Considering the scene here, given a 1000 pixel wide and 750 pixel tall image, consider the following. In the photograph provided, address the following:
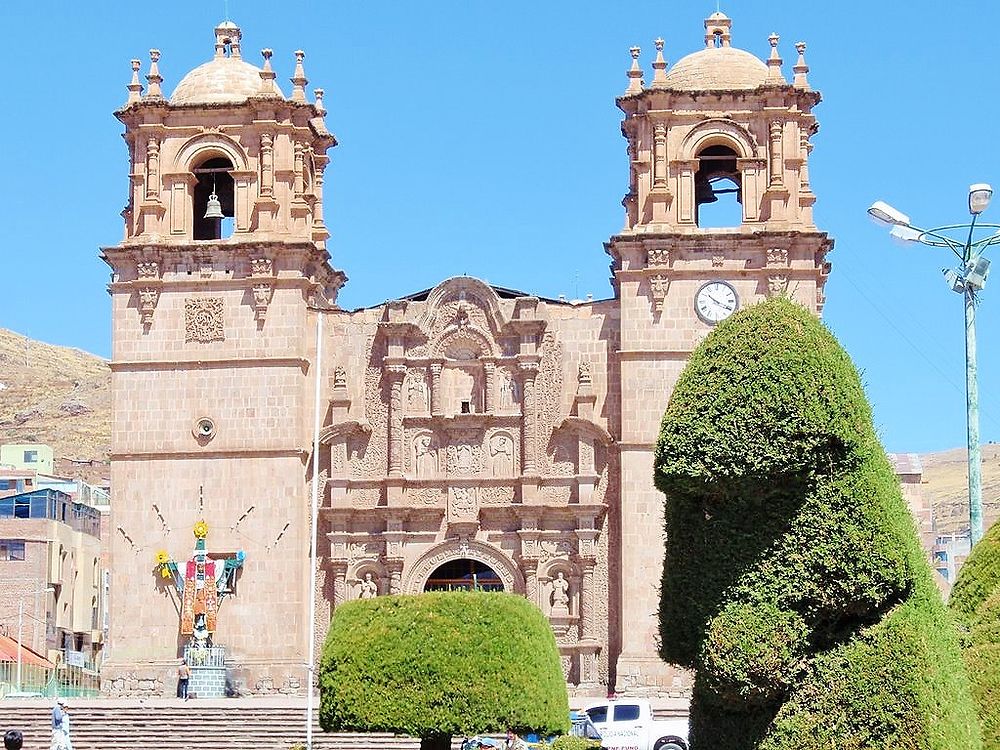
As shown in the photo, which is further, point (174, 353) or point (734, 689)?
point (174, 353)

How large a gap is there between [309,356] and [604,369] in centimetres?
650

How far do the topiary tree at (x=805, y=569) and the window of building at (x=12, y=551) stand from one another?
49.0 m

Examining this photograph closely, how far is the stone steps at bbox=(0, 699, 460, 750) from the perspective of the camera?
35.3 metres

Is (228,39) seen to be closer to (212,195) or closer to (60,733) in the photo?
(212,195)

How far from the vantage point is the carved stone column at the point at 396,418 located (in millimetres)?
42031

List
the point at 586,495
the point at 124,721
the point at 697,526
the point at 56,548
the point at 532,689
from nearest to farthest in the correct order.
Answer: the point at 697,526
the point at 532,689
the point at 124,721
the point at 586,495
the point at 56,548

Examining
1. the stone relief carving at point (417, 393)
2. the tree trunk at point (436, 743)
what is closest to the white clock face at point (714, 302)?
the stone relief carving at point (417, 393)

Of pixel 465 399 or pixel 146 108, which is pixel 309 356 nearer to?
pixel 465 399

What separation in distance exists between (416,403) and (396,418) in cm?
58

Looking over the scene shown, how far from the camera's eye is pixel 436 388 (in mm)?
42094

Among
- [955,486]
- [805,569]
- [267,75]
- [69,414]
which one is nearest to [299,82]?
[267,75]

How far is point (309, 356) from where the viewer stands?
140 ft

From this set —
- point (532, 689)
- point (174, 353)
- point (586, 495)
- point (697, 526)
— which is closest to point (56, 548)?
A: point (174, 353)

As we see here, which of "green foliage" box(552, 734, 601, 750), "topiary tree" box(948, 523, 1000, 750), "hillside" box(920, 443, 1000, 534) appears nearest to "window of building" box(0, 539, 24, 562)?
"green foliage" box(552, 734, 601, 750)
